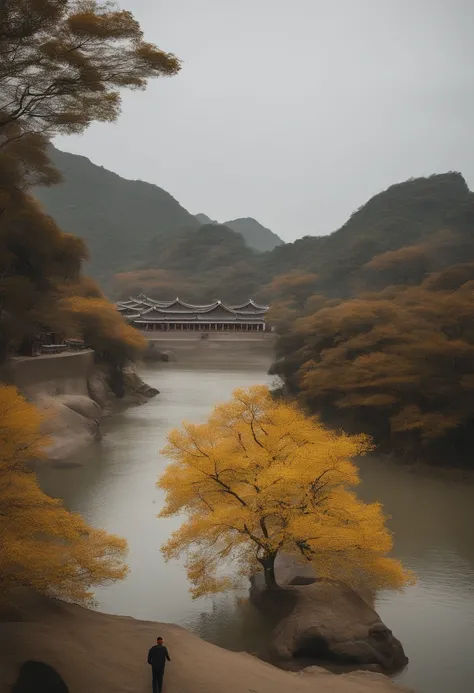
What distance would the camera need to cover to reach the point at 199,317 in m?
61.7

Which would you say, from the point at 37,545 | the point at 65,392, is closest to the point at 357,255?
the point at 65,392

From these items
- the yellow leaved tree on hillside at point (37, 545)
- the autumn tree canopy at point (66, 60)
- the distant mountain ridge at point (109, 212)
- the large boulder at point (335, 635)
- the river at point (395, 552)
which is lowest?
the river at point (395, 552)

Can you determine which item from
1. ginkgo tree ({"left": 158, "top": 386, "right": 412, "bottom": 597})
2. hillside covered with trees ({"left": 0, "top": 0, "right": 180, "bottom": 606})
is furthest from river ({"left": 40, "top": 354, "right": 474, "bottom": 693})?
hillside covered with trees ({"left": 0, "top": 0, "right": 180, "bottom": 606})

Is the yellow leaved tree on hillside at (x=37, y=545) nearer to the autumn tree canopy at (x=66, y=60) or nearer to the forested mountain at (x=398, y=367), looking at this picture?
the autumn tree canopy at (x=66, y=60)

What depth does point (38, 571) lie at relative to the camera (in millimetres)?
6949

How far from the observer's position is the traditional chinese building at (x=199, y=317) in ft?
198

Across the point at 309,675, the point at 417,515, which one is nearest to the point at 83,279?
the point at 417,515

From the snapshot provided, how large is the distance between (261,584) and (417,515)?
18.7 feet

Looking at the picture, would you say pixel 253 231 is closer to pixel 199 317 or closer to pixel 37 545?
pixel 199 317

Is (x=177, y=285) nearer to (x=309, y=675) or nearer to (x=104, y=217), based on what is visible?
(x=104, y=217)

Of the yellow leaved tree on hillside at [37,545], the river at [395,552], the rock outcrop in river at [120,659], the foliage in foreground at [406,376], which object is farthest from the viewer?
the foliage in foreground at [406,376]

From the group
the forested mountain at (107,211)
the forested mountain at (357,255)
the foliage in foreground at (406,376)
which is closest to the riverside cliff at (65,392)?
the foliage in foreground at (406,376)

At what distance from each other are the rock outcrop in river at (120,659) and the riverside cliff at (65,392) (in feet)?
25.3

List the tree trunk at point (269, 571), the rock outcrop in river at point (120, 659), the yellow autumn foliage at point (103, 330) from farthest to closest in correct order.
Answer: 1. the yellow autumn foliage at point (103, 330)
2. the tree trunk at point (269, 571)
3. the rock outcrop in river at point (120, 659)
